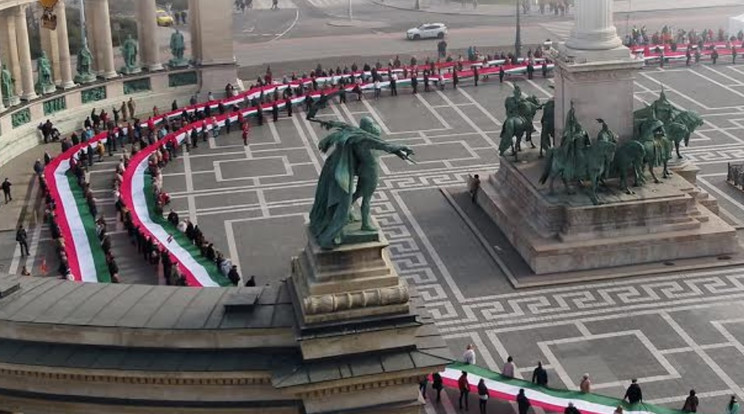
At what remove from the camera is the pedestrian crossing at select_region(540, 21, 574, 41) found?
320ft

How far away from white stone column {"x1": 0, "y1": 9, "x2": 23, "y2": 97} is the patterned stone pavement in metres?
11.4

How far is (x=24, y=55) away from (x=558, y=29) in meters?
49.6

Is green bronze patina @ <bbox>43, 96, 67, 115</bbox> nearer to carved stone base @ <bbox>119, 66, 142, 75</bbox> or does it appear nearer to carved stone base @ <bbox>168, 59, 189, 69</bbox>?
carved stone base @ <bbox>119, 66, 142, 75</bbox>

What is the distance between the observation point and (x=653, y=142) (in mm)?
48719

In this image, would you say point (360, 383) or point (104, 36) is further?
point (104, 36)

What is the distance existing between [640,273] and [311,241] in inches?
1003

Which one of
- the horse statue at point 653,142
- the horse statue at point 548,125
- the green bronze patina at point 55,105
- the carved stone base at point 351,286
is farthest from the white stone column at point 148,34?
the carved stone base at point 351,286

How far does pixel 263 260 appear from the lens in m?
48.9

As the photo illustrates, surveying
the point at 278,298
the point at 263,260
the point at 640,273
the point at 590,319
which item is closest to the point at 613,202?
the point at 640,273

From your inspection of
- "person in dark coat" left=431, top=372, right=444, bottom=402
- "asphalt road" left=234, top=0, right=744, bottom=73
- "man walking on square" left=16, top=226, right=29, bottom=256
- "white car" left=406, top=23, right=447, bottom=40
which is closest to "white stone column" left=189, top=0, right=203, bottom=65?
"asphalt road" left=234, top=0, right=744, bottom=73

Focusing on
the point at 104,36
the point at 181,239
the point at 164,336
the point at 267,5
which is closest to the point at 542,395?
the point at 164,336

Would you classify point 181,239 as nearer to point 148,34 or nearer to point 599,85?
point 599,85

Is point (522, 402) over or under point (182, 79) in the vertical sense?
under

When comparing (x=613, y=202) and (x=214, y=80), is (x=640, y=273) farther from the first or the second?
(x=214, y=80)
